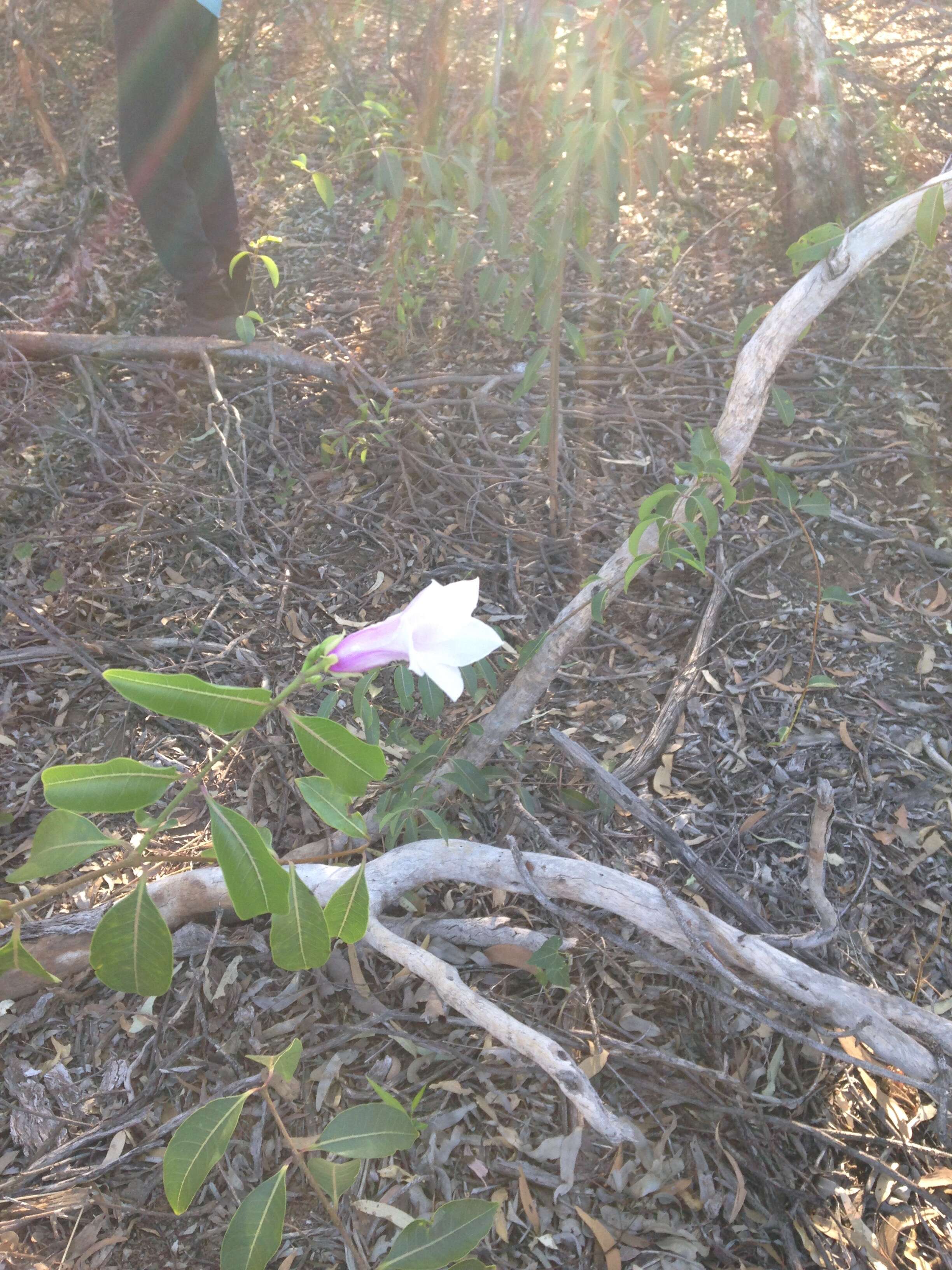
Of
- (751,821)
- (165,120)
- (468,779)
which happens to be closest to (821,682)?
(751,821)

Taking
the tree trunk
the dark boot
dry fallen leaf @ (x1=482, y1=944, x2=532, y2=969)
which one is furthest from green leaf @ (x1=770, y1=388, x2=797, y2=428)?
the dark boot

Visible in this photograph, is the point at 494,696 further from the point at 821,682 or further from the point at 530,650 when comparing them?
the point at 821,682

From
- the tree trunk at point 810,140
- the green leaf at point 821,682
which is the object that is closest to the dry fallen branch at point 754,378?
the green leaf at point 821,682

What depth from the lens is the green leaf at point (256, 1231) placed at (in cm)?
102

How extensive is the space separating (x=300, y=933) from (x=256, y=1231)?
343 millimetres

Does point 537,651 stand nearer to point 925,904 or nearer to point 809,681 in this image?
point 809,681

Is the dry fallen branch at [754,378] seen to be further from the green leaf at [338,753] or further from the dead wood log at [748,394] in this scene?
the green leaf at [338,753]

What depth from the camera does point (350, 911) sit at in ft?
3.73

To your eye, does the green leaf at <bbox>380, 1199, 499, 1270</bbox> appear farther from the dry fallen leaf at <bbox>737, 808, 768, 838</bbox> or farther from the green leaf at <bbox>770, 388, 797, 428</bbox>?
the green leaf at <bbox>770, 388, 797, 428</bbox>

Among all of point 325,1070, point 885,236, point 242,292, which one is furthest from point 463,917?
point 242,292

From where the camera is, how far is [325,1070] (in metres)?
1.65

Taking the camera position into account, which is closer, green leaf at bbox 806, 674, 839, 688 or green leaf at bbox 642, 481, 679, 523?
green leaf at bbox 642, 481, 679, 523

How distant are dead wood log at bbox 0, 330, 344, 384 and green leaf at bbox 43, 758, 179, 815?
233 cm

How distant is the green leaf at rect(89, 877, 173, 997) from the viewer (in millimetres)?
962
